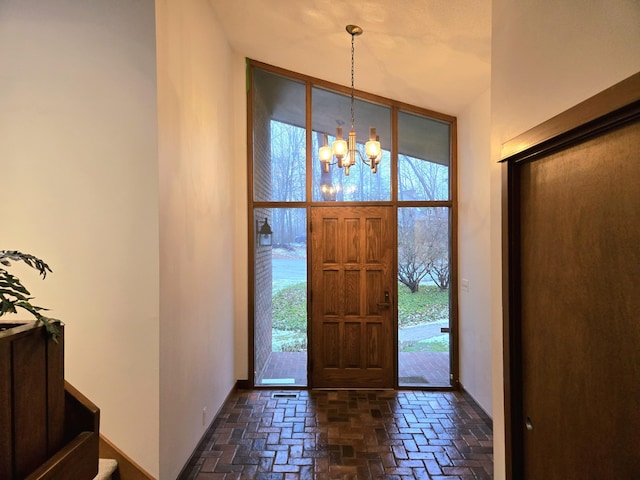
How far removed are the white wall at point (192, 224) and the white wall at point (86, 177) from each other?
0.52 feet

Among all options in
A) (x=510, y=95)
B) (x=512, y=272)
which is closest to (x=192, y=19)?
(x=510, y=95)

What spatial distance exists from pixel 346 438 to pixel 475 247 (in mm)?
2236

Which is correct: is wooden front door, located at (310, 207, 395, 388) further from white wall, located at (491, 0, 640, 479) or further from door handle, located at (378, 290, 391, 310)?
white wall, located at (491, 0, 640, 479)

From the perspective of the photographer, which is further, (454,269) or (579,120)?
(454,269)

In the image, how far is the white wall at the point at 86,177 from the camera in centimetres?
219

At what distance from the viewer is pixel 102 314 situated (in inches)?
87.2

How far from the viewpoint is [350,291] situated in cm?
432

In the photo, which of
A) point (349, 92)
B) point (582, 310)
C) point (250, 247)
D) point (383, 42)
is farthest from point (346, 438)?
point (349, 92)

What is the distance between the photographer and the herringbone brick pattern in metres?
2.68

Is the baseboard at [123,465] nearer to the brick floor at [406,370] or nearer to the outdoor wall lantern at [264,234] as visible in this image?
the brick floor at [406,370]

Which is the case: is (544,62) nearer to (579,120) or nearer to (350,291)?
(579,120)

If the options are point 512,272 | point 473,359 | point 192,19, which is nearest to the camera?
point 512,272

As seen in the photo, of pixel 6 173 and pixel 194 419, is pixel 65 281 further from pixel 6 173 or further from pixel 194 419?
pixel 194 419

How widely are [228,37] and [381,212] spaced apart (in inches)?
100
